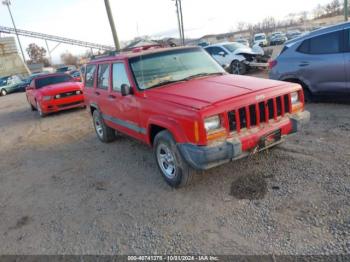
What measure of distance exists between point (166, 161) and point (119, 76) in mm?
1747

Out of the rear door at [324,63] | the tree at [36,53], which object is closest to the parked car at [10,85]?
the rear door at [324,63]

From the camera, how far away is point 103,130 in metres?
6.58

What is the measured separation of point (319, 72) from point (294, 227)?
4.52 metres

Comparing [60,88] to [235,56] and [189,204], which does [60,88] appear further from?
[189,204]

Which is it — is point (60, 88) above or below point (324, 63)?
below

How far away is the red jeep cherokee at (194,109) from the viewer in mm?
3459

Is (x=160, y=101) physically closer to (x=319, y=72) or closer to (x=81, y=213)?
(x=81, y=213)

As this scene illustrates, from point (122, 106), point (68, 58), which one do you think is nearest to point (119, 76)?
point (122, 106)

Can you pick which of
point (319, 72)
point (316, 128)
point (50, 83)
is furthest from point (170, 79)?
point (50, 83)

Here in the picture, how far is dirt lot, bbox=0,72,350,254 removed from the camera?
9.85 feet

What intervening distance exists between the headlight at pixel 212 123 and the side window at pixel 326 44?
4.16 m

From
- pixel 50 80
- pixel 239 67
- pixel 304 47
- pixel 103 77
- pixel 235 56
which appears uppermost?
pixel 103 77

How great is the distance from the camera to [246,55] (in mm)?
14672

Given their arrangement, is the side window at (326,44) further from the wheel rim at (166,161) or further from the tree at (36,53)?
the tree at (36,53)
